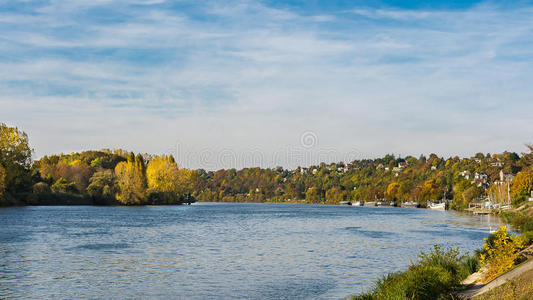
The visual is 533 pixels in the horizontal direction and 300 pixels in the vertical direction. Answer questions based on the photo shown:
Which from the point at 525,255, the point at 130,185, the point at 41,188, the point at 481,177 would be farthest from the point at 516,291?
the point at 481,177

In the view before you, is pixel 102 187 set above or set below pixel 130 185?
below


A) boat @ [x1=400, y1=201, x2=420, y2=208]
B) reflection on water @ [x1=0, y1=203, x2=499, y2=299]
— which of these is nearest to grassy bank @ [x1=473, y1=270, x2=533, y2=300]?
reflection on water @ [x1=0, y1=203, x2=499, y2=299]

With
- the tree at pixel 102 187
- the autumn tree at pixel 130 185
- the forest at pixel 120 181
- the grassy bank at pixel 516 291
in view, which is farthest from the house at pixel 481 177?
the grassy bank at pixel 516 291

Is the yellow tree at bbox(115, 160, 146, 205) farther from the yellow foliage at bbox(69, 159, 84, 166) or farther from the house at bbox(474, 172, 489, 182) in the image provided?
the house at bbox(474, 172, 489, 182)

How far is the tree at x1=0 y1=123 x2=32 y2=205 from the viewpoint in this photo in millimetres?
100875

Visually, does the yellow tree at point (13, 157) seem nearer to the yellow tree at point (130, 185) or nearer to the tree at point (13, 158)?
the tree at point (13, 158)

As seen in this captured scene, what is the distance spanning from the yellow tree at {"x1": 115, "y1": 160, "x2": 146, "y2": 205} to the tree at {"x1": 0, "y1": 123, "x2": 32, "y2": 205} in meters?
34.5

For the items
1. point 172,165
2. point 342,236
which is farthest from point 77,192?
point 342,236

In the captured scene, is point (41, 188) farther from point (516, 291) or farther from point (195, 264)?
point (516, 291)

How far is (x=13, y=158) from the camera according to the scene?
4058 inches

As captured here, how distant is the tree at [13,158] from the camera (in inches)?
3971

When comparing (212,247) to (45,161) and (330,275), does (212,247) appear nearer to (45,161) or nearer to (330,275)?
(330,275)

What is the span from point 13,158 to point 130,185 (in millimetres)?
41711

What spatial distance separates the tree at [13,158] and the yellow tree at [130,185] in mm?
34479
